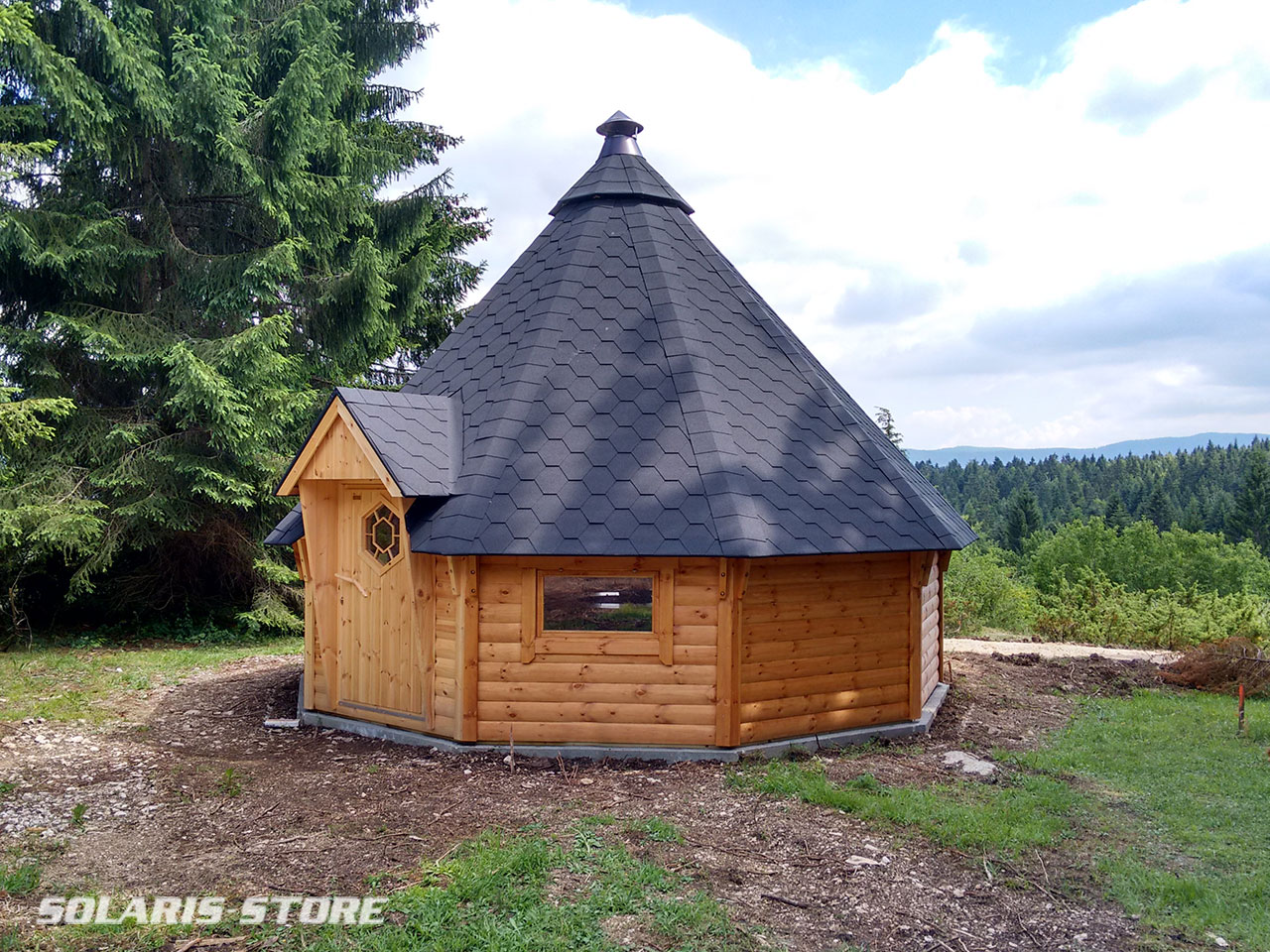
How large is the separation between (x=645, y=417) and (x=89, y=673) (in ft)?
28.4

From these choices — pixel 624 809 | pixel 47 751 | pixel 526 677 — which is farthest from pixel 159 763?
pixel 624 809

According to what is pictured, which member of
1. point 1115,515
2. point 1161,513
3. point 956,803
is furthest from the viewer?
point 1161,513

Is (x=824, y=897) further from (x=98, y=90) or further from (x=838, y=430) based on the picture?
(x=98, y=90)

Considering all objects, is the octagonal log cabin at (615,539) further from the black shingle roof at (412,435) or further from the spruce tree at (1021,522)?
the spruce tree at (1021,522)

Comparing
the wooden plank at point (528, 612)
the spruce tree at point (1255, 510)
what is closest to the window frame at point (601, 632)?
the wooden plank at point (528, 612)

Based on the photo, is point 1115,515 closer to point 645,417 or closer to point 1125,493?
point 1125,493

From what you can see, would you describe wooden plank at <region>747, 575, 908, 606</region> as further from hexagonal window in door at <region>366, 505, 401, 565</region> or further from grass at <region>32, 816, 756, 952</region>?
hexagonal window in door at <region>366, 505, 401, 565</region>

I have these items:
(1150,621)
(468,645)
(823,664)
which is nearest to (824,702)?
(823,664)

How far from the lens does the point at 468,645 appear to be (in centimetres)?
752

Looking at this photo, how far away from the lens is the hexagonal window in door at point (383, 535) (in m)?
8.27

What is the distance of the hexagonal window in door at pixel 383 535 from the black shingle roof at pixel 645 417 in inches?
20.8

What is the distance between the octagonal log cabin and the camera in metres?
7.43

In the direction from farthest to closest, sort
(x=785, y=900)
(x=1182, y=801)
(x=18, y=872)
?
(x=1182, y=801), (x=18, y=872), (x=785, y=900)

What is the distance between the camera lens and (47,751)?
770 cm
